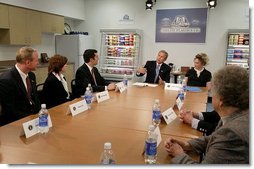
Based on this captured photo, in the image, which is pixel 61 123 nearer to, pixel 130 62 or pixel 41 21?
pixel 41 21

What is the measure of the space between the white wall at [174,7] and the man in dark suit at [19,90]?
167 inches

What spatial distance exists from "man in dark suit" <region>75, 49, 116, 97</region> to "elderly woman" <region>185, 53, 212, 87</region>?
1456 mm

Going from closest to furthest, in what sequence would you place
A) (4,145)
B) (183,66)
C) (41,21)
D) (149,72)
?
(4,145) < (149,72) < (41,21) < (183,66)

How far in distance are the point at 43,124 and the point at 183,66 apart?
4876mm

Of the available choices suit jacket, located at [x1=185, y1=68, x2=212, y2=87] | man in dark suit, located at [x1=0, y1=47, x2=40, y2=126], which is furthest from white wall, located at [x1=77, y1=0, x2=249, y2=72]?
man in dark suit, located at [x1=0, y1=47, x2=40, y2=126]

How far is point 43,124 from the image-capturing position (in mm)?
1616

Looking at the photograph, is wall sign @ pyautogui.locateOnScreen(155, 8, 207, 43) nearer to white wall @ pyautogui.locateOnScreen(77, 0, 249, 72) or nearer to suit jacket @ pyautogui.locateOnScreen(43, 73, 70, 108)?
white wall @ pyautogui.locateOnScreen(77, 0, 249, 72)

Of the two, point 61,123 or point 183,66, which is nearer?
point 61,123

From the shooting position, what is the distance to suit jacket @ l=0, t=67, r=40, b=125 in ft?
6.93

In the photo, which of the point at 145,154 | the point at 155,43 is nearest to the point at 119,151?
the point at 145,154

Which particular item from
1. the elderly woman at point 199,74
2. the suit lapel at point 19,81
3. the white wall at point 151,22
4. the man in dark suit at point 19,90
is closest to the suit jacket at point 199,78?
the elderly woman at point 199,74

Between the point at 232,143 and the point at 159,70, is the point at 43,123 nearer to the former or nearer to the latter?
the point at 232,143

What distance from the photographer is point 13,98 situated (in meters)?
2.16

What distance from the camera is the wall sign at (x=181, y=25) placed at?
5.73 m
